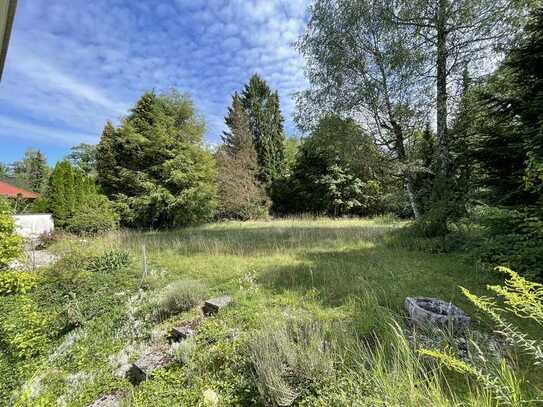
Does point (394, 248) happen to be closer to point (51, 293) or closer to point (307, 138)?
point (307, 138)

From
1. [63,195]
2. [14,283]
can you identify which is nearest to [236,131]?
[63,195]

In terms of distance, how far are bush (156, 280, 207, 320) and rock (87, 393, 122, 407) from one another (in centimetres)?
118

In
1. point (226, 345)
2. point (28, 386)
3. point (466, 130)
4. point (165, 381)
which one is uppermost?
point (466, 130)

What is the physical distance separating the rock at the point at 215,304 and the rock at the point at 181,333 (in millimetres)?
348

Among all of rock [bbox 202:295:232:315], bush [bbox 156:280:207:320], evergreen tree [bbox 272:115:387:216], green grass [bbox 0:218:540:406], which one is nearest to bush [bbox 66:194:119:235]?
green grass [bbox 0:218:540:406]

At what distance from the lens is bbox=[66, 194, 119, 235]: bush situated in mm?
9508

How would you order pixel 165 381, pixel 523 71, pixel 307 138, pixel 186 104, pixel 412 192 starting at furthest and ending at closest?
pixel 186 104 < pixel 307 138 < pixel 412 192 < pixel 523 71 < pixel 165 381

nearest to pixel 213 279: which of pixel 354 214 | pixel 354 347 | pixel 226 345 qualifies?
pixel 226 345

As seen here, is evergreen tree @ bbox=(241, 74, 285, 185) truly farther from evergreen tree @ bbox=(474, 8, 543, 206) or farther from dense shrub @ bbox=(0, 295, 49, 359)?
dense shrub @ bbox=(0, 295, 49, 359)

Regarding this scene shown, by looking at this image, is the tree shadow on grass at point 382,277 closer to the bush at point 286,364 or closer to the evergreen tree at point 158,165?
the bush at point 286,364

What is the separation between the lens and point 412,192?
6.57 m

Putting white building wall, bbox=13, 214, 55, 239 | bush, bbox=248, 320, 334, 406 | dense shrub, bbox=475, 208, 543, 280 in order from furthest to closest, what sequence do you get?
white building wall, bbox=13, 214, 55, 239 < dense shrub, bbox=475, 208, 543, 280 < bush, bbox=248, 320, 334, 406

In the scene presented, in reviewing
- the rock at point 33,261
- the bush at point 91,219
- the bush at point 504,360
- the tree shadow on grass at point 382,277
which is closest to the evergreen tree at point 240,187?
the bush at point 91,219

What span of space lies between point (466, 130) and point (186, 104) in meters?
11.8
